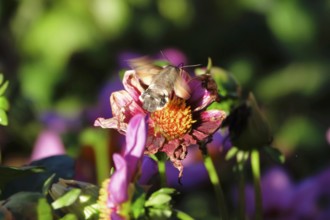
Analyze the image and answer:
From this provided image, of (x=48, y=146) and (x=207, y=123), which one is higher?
(x=207, y=123)

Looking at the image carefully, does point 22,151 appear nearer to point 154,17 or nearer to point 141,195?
point 154,17

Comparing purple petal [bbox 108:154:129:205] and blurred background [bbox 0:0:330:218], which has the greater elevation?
purple petal [bbox 108:154:129:205]

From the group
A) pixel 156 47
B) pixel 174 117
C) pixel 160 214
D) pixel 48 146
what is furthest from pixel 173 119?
pixel 156 47

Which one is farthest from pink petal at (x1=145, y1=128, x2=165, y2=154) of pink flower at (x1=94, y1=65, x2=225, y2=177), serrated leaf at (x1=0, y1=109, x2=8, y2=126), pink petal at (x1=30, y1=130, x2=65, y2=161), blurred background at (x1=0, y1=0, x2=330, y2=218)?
blurred background at (x1=0, y1=0, x2=330, y2=218)

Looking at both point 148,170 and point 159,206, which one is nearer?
point 159,206

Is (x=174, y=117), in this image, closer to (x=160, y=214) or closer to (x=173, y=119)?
(x=173, y=119)

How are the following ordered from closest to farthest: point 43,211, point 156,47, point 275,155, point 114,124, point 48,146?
1. point 43,211
2. point 114,124
3. point 275,155
4. point 48,146
5. point 156,47

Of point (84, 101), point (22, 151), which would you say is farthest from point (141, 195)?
point (84, 101)

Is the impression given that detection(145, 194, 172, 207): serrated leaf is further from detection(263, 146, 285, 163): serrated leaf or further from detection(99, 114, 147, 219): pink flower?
detection(263, 146, 285, 163): serrated leaf
